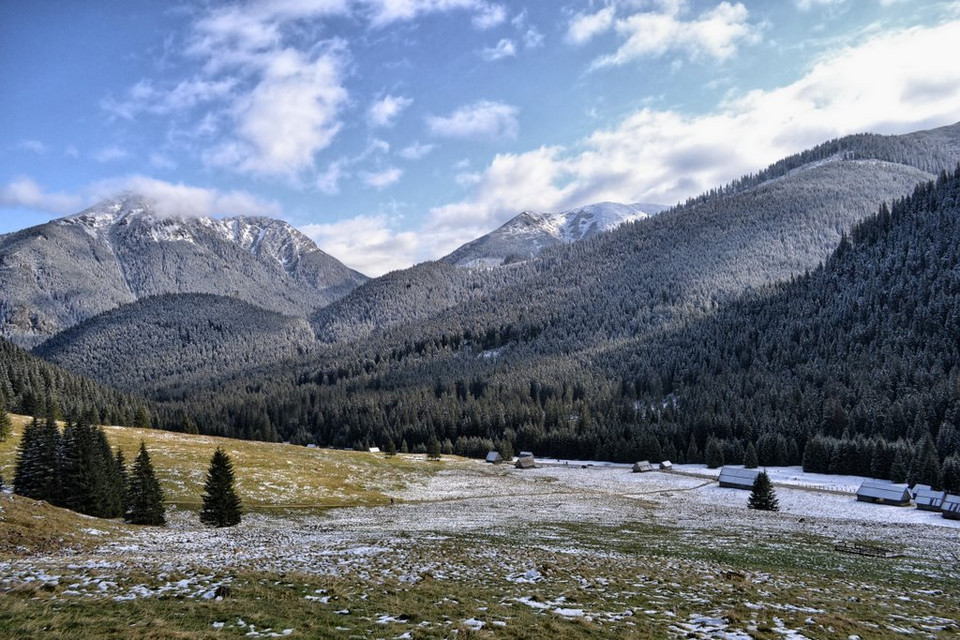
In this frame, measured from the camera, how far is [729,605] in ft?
65.2

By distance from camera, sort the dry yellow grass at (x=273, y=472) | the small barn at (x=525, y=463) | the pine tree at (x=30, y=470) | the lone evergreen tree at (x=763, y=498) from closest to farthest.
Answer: the pine tree at (x=30, y=470)
the dry yellow grass at (x=273, y=472)
the lone evergreen tree at (x=763, y=498)
the small barn at (x=525, y=463)

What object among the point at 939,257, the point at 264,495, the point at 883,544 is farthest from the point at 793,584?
the point at 939,257

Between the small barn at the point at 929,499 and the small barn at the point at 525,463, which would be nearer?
the small barn at the point at 929,499

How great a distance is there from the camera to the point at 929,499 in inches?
2985

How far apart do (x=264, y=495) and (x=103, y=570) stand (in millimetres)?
46929

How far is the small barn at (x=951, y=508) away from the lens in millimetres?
67125

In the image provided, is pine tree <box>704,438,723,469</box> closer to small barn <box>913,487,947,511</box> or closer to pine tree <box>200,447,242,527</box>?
small barn <box>913,487,947,511</box>

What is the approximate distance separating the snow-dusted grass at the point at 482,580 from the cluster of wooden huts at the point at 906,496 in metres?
23.7

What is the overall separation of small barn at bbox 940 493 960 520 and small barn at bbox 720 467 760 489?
26.7 meters

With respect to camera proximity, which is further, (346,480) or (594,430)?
(594,430)

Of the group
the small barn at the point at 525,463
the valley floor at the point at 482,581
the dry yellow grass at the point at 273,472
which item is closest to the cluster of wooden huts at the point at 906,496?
the valley floor at the point at 482,581

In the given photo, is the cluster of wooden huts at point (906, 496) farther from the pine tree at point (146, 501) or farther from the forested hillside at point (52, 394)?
the forested hillside at point (52, 394)

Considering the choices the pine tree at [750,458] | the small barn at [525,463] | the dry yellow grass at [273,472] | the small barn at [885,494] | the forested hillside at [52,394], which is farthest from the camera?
the small barn at [525,463]

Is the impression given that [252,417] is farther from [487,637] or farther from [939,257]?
[939,257]
